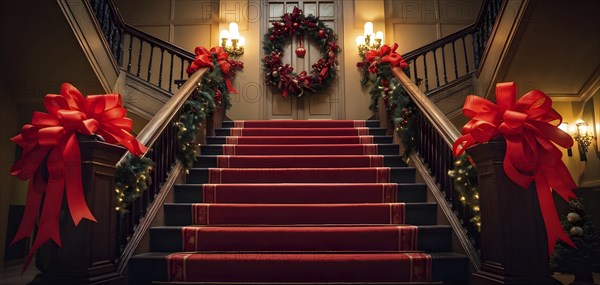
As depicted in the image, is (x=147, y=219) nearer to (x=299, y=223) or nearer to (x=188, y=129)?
(x=299, y=223)

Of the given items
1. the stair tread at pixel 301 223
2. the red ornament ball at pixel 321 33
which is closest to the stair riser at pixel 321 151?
the stair tread at pixel 301 223

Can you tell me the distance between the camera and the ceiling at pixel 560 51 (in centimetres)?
426

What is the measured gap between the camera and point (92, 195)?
2205 mm

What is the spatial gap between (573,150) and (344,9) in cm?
410

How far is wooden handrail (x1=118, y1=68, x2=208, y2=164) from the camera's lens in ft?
9.57

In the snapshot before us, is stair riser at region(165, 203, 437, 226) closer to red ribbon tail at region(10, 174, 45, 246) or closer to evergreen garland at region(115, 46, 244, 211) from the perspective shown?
evergreen garland at region(115, 46, 244, 211)

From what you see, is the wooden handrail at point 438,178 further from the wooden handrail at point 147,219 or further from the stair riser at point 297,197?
the wooden handrail at point 147,219

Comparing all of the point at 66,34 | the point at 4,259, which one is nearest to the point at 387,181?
the point at 66,34

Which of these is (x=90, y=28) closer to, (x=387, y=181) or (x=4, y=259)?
(x=4, y=259)

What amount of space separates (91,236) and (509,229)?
1.96m

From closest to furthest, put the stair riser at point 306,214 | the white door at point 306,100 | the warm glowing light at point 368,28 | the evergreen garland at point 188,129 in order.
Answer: the stair riser at point 306,214, the evergreen garland at point 188,129, the warm glowing light at point 368,28, the white door at point 306,100

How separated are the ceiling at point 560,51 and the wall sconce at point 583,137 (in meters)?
0.35

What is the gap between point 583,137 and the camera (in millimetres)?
5645

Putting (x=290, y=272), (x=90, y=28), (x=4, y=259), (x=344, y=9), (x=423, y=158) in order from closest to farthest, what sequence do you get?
1. (x=290, y=272)
2. (x=423, y=158)
3. (x=90, y=28)
4. (x=4, y=259)
5. (x=344, y=9)
